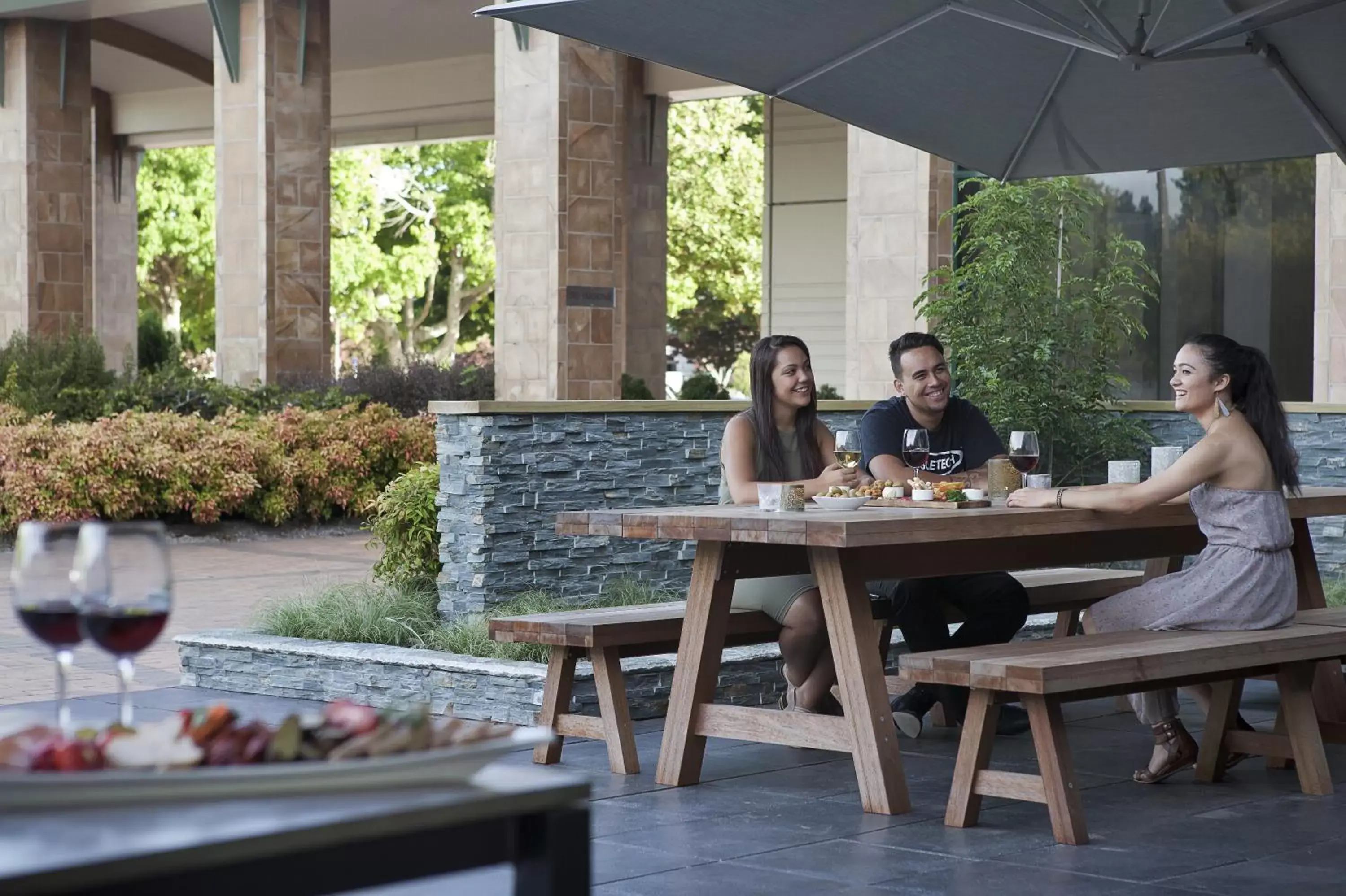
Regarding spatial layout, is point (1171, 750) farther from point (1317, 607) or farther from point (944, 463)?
point (944, 463)

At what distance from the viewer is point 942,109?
724 centimetres

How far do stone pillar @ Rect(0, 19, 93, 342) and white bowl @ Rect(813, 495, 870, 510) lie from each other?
61.7 ft

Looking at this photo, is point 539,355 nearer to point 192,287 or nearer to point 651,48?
point 651,48

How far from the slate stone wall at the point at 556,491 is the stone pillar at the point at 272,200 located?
1104 cm

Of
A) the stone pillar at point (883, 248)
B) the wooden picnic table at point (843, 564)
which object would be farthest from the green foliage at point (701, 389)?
the wooden picnic table at point (843, 564)

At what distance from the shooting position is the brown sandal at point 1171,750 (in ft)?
19.3

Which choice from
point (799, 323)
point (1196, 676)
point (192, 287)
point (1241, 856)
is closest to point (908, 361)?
point (1196, 676)

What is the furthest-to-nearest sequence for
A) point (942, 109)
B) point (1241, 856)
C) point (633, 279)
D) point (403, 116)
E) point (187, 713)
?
point (403, 116) < point (633, 279) < point (942, 109) < point (1241, 856) < point (187, 713)

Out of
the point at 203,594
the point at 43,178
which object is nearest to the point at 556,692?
the point at 203,594

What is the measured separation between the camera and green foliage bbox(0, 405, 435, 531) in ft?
47.3

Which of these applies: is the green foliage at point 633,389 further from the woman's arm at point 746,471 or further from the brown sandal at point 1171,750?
the brown sandal at point 1171,750

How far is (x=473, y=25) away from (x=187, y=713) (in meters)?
23.0

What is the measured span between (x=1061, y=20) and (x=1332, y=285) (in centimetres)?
628

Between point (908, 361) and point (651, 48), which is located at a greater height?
point (651, 48)
